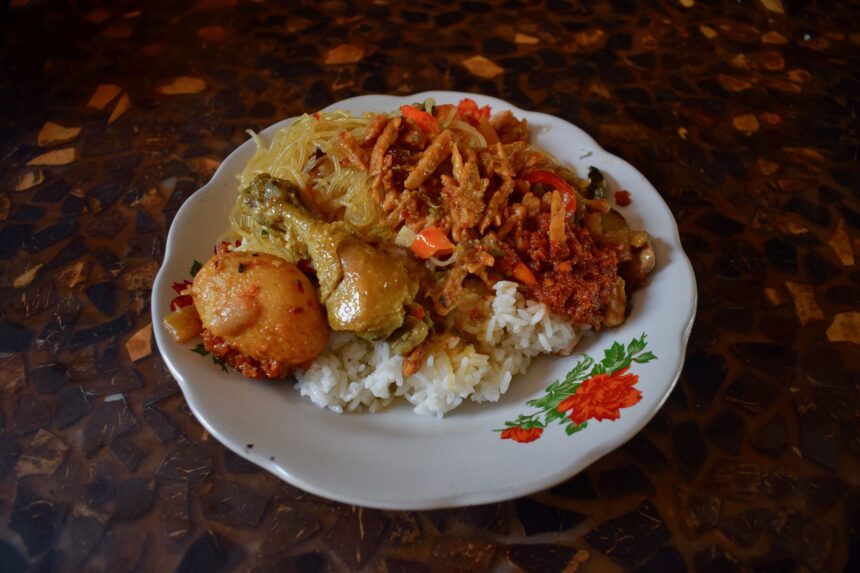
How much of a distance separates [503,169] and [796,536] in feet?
6.91

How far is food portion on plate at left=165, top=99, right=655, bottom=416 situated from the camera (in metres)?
2.64

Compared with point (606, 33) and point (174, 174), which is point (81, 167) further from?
point (606, 33)

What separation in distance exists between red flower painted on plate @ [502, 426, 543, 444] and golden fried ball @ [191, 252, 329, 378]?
920mm

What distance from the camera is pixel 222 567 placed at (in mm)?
2463

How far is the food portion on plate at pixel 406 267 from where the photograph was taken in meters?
2.64

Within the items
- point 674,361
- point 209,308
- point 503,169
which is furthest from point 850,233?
point 209,308

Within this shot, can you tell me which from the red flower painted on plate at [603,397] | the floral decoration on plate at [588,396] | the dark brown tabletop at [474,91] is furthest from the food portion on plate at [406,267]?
the dark brown tabletop at [474,91]

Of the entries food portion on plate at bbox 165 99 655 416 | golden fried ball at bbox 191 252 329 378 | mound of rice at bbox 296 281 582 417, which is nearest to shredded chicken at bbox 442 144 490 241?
food portion on plate at bbox 165 99 655 416

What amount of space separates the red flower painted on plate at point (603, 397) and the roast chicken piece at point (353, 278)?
839 millimetres

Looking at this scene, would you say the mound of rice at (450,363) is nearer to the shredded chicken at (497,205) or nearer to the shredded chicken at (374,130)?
the shredded chicken at (497,205)

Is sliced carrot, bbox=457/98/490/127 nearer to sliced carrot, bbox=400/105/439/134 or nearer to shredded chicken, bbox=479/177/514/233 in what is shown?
sliced carrot, bbox=400/105/439/134

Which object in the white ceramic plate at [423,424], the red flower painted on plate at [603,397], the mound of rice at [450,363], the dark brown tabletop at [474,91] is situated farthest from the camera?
the mound of rice at [450,363]

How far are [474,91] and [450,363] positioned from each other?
2787 millimetres

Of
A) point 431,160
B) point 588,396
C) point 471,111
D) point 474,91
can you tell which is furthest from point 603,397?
point 474,91
